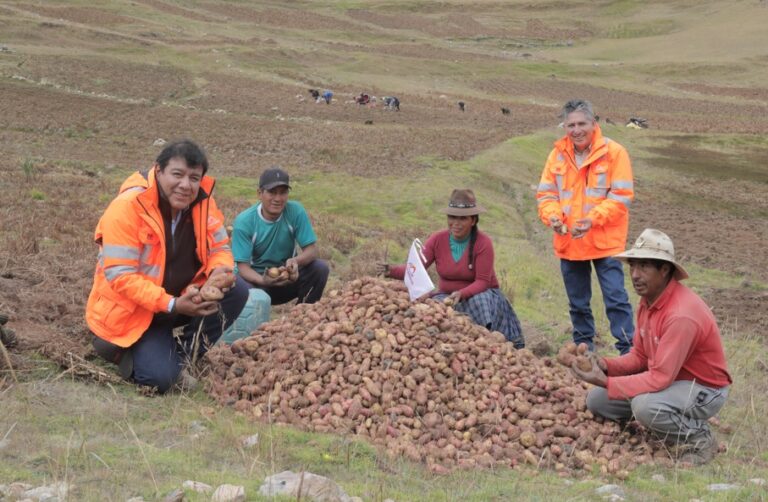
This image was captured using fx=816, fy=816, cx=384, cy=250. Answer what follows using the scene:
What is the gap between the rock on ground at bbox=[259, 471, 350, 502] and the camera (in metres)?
3.42

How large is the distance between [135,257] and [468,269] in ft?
9.13

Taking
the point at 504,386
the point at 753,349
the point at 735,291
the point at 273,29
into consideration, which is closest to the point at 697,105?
the point at 273,29

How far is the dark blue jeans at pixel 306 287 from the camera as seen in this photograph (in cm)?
702

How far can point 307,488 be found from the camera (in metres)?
3.46

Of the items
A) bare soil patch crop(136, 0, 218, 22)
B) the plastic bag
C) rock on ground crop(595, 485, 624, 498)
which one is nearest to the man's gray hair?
the plastic bag

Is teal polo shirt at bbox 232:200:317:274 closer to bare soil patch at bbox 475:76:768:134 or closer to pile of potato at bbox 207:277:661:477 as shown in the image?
pile of potato at bbox 207:277:661:477

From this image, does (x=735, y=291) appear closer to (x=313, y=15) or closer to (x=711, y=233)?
(x=711, y=233)

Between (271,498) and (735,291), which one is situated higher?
(271,498)


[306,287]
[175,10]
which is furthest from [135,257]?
[175,10]

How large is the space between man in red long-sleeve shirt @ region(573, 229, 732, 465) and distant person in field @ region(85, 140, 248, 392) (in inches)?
98.6

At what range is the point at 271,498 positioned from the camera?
11.2 feet

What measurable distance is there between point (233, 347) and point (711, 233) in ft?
38.6

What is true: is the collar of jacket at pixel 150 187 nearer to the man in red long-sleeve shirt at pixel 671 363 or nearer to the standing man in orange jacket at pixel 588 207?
the man in red long-sleeve shirt at pixel 671 363

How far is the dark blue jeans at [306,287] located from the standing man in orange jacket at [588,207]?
1957 millimetres
